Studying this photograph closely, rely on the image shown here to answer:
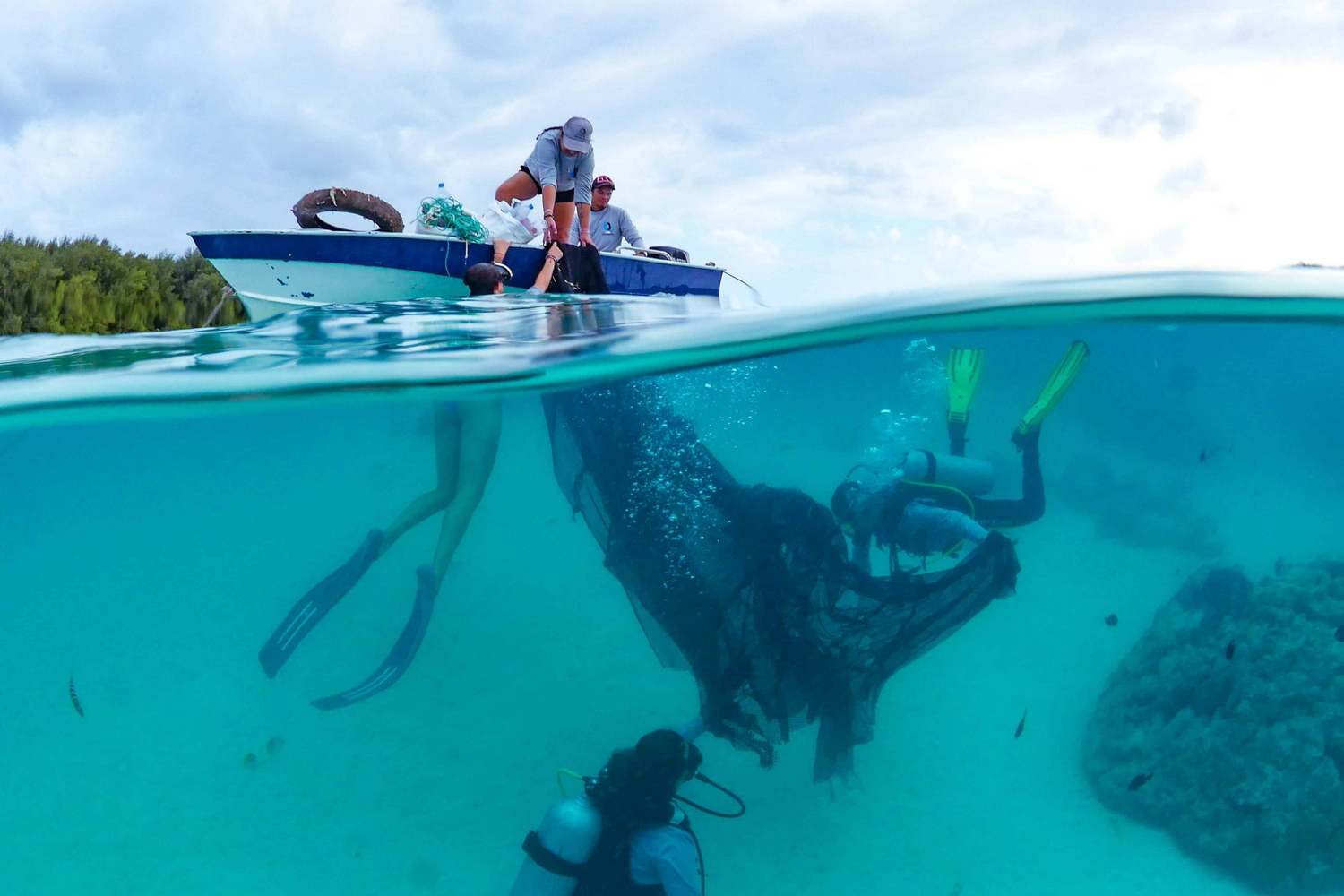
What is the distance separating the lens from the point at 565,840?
5555 millimetres

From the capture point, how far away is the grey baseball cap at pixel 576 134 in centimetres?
1318

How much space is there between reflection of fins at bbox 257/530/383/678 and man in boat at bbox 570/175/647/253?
27.1 ft

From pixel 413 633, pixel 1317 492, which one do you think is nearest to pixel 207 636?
pixel 413 633

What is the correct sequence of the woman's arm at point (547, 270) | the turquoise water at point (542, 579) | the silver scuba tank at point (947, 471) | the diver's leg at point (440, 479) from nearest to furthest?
the silver scuba tank at point (947, 471) → the turquoise water at point (542, 579) → the diver's leg at point (440, 479) → the woman's arm at point (547, 270)

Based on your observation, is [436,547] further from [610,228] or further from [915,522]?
[610,228]

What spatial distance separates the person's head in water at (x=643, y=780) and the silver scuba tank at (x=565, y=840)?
13 centimetres

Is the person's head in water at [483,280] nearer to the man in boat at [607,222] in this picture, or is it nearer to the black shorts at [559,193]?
the black shorts at [559,193]

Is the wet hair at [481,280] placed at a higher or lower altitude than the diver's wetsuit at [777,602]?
higher

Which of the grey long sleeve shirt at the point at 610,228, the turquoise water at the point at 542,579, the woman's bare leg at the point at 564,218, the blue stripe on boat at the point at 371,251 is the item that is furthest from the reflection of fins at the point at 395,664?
the grey long sleeve shirt at the point at 610,228

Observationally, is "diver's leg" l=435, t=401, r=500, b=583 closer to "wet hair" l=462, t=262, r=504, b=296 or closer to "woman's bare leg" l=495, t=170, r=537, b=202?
"wet hair" l=462, t=262, r=504, b=296

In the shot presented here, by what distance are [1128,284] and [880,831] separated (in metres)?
4.67

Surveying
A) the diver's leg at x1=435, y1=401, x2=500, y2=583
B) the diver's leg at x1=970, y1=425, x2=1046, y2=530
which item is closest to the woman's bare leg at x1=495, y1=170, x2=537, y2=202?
the diver's leg at x1=435, y1=401, x2=500, y2=583

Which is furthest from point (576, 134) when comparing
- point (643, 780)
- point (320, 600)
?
point (643, 780)

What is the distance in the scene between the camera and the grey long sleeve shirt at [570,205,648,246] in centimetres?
1557
